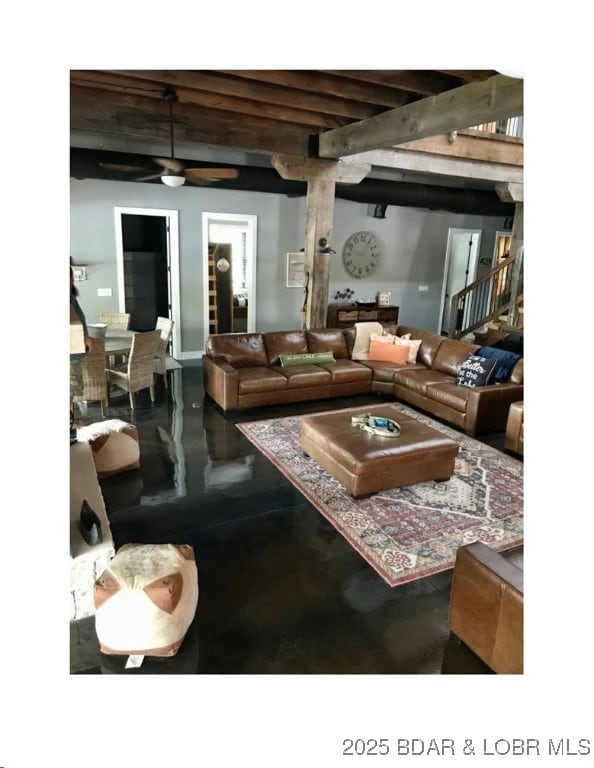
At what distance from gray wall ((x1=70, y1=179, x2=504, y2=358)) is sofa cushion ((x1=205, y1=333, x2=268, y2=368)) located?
82.2 inches

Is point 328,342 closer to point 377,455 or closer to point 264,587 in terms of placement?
point 377,455

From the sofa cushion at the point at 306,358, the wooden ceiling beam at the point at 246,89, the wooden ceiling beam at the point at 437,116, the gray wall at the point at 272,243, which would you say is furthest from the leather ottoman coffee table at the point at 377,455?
the gray wall at the point at 272,243

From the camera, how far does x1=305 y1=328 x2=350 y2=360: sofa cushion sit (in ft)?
19.8

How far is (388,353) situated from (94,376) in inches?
135

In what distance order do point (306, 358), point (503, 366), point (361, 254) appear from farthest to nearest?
point (361, 254) → point (306, 358) → point (503, 366)

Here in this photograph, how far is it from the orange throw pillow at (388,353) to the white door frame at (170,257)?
3.08m

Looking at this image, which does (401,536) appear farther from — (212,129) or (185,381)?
(212,129)

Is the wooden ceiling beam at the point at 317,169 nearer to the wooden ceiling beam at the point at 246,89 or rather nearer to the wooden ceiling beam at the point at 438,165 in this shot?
the wooden ceiling beam at the point at 438,165

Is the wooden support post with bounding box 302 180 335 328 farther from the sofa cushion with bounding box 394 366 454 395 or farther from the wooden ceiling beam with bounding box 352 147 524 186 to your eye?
the sofa cushion with bounding box 394 366 454 395

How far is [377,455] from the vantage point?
333cm

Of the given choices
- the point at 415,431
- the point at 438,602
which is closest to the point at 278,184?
the point at 415,431

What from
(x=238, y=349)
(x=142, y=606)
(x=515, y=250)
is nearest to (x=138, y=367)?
(x=238, y=349)

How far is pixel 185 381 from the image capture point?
629 cm
